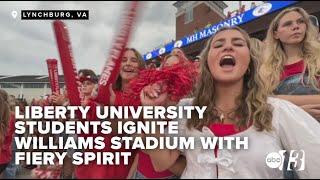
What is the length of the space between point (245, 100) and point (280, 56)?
67 cm

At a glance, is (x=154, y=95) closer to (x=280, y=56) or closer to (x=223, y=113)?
(x=223, y=113)

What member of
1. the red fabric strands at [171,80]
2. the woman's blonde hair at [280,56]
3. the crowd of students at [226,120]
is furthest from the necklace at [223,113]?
the woman's blonde hair at [280,56]

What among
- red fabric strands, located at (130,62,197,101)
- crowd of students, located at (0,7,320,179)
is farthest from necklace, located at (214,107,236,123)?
red fabric strands, located at (130,62,197,101)

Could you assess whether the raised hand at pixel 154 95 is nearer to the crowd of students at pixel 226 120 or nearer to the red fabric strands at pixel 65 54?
the crowd of students at pixel 226 120

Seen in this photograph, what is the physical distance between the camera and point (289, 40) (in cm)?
208

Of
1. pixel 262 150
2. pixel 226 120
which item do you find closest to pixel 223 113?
pixel 226 120

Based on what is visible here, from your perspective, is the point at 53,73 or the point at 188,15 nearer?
the point at 53,73

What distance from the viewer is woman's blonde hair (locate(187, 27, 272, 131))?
1457 mm

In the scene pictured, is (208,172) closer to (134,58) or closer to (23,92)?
(134,58)

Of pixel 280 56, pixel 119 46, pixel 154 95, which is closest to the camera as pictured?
pixel 119 46

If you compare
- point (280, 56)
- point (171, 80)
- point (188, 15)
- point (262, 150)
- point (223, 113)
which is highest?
point (188, 15)

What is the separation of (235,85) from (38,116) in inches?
34.7

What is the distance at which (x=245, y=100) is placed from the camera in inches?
60.9

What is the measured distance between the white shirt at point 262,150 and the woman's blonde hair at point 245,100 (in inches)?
1.3
